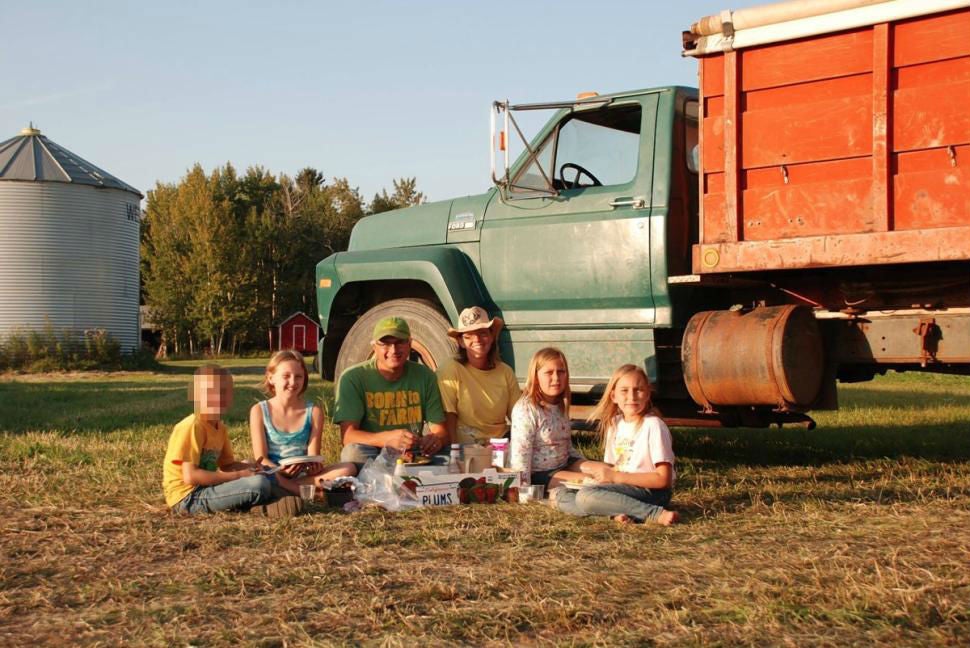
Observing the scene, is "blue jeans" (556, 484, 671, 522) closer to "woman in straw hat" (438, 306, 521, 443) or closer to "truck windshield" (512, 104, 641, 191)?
"woman in straw hat" (438, 306, 521, 443)

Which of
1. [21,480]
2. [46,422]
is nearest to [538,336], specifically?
[21,480]

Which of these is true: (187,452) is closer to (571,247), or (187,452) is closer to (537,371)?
(537,371)

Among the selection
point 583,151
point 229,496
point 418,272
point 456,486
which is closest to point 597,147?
point 583,151

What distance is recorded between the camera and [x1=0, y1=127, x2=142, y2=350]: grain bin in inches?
1076

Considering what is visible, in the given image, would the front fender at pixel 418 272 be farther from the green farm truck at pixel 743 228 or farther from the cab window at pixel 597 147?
the cab window at pixel 597 147

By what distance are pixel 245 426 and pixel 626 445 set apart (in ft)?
16.9

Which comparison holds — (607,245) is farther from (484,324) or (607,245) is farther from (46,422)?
(46,422)

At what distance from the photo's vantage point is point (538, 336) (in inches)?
279

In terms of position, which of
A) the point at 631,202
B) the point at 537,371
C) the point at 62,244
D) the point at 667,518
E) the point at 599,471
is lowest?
the point at 667,518

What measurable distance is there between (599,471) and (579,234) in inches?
78.3

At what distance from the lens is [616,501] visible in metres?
4.98

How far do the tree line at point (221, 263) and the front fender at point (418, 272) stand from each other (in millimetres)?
40848

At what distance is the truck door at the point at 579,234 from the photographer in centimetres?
668

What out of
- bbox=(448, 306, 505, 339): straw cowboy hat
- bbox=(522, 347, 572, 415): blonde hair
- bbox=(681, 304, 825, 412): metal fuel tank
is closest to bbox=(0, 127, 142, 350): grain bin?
bbox=(448, 306, 505, 339): straw cowboy hat
